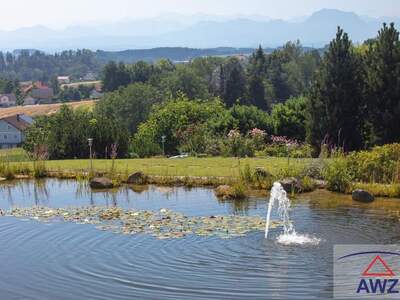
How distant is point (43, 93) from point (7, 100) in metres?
12.7

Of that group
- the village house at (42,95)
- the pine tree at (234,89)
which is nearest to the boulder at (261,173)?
the pine tree at (234,89)

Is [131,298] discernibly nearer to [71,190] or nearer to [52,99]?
[71,190]

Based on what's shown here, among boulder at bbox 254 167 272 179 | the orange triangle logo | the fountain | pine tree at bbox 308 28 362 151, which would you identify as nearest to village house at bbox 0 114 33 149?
pine tree at bbox 308 28 362 151

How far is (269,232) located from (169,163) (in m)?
11.2

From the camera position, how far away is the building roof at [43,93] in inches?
6629

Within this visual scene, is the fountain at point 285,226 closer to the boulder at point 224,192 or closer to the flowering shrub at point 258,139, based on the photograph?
the boulder at point 224,192

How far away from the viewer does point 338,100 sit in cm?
2697

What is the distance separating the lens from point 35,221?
15.0 m

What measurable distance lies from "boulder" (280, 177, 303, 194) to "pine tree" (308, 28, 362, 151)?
27.9 feet

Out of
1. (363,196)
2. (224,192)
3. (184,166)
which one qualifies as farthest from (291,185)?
(184,166)

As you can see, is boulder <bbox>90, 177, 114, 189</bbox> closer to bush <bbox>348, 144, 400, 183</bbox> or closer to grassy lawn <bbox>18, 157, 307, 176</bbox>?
grassy lawn <bbox>18, 157, 307, 176</bbox>

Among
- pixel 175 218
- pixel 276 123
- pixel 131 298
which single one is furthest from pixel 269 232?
pixel 276 123

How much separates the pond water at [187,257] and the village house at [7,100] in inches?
5879

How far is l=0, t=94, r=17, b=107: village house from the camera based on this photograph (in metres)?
160
